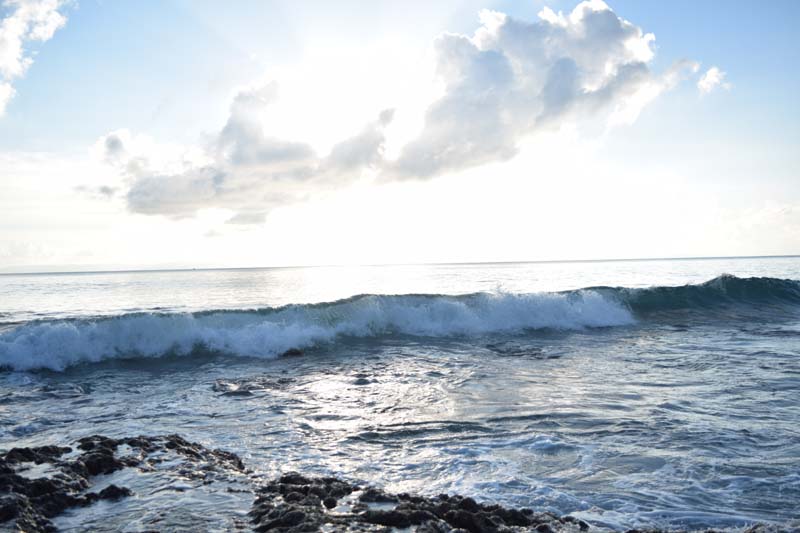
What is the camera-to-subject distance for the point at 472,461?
20.7 ft

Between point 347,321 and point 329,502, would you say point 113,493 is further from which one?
point 347,321

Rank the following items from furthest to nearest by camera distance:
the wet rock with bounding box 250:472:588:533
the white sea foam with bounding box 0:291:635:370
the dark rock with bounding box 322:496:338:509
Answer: the white sea foam with bounding box 0:291:635:370 < the dark rock with bounding box 322:496:338:509 < the wet rock with bounding box 250:472:588:533

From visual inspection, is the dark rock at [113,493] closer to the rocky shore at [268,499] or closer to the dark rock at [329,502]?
the rocky shore at [268,499]

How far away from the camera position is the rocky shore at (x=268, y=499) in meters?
4.43

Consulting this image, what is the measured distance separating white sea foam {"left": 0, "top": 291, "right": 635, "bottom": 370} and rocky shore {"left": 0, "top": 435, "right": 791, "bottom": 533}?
9.85m

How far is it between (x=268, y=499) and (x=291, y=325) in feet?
43.0

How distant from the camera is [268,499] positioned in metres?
5.02

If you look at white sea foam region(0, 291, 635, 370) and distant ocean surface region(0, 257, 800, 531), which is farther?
white sea foam region(0, 291, 635, 370)

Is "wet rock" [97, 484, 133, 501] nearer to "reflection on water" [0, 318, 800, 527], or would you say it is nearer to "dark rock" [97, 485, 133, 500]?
"dark rock" [97, 485, 133, 500]

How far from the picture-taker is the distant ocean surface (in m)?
5.36

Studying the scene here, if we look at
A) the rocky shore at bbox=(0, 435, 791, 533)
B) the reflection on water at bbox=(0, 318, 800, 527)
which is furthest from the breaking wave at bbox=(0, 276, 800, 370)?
the rocky shore at bbox=(0, 435, 791, 533)

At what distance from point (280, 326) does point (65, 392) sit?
752 cm

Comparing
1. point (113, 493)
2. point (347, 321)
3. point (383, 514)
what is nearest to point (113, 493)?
point (113, 493)

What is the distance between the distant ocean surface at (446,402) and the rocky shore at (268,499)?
0.30m
